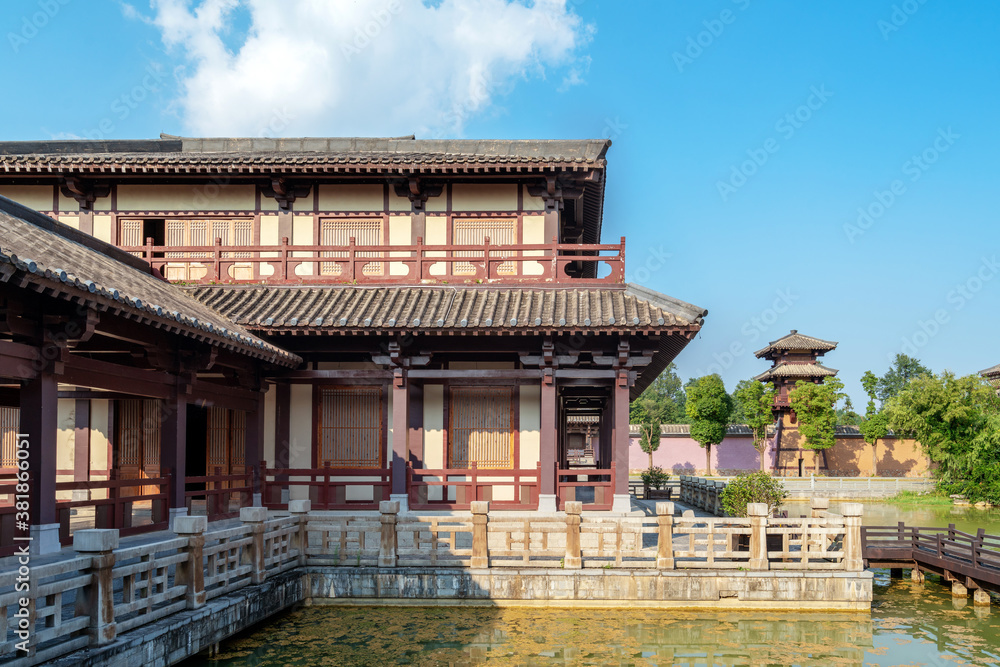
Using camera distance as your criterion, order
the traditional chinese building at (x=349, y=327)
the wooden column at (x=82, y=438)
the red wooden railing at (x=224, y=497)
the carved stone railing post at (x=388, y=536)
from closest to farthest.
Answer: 1. the carved stone railing post at (x=388, y=536)
2. the red wooden railing at (x=224, y=497)
3. the traditional chinese building at (x=349, y=327)
4. the wooden column at (x=82, y=438)

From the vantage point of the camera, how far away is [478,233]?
56.3ft

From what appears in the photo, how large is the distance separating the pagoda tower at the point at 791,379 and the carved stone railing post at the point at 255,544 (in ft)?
131

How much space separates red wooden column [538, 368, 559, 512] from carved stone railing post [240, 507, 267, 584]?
5.34 metres

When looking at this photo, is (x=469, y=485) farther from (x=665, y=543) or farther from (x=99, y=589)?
(x=99, y=589)

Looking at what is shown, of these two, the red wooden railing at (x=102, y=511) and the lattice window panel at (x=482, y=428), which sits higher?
the lattice window panel at (x=482, y=428)

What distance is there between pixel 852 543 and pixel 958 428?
28321 millimetres

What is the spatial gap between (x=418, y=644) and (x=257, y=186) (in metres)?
10.8

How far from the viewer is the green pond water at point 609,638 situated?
10094 mm

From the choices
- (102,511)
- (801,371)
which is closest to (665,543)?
(102,511)

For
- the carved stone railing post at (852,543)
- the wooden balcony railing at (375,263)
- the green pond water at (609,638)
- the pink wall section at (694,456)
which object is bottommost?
the pink wall section at (694,456)

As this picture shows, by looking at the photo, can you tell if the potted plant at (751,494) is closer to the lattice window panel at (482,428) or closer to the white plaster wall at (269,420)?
the lattice window panel at (482,428)

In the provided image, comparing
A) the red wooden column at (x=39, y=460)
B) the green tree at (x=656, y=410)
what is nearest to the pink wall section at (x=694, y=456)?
the green tree at (x=656, y=410)

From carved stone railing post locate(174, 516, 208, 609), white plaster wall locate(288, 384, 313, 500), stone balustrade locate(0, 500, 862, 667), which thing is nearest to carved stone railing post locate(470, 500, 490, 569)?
stone balustrade locate(0, 500, 862, 667)

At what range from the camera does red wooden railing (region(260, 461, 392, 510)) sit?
15.3 meters
